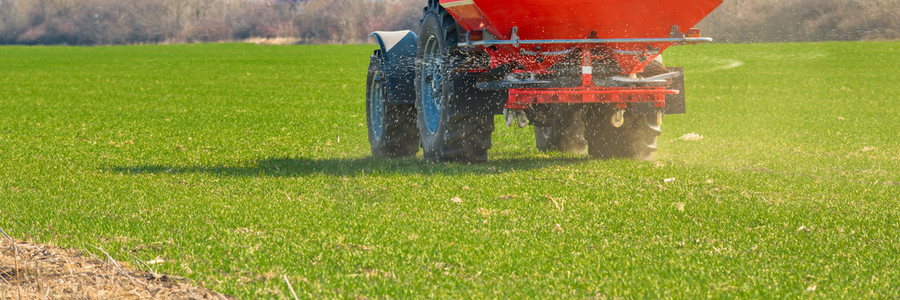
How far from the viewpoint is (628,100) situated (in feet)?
28.0

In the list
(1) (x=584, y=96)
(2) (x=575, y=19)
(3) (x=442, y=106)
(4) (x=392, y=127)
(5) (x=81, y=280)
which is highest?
(2) (x=575, y=19)

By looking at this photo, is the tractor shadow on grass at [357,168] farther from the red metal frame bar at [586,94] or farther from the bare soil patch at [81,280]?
the bare soil patch at [81,280]

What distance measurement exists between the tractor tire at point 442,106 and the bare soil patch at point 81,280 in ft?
13.3

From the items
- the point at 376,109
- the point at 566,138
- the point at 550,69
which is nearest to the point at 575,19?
the point at 550,69

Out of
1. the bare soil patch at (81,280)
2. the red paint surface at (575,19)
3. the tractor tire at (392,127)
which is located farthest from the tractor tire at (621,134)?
the bare soil patch at (81,280)

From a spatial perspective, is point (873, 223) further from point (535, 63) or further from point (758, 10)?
point (758, 10)

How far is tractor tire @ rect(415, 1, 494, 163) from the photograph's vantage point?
8867mm

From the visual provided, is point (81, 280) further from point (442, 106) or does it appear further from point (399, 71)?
point (399, 71)

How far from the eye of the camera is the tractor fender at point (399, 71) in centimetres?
1005

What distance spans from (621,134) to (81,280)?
597 cm

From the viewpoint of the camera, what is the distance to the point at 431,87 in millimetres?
Result: 9883

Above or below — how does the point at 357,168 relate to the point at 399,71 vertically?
below

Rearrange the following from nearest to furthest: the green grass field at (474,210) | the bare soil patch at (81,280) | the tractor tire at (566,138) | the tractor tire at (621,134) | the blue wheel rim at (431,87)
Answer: the bare soil patch at (81,280), the green grass field at (474,210), the blue wheel rim at (431,87), the tractor tire at (621,134), the tractor tire at (566,138)

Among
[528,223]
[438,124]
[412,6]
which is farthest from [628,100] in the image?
[412,6]
